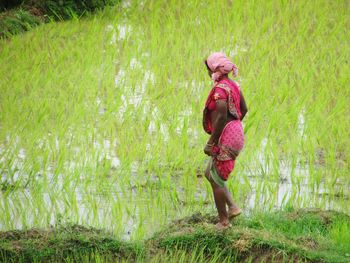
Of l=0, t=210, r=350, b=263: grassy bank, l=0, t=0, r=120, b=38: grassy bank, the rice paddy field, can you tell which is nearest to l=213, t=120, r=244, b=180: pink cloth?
l=0, t=210, r=350, b=263: grassy bank

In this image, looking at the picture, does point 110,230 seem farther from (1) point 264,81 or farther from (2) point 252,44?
(2) point 252,44

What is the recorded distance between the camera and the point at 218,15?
30.3 ft

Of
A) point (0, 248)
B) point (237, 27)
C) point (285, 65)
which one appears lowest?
A: point (0, 248)

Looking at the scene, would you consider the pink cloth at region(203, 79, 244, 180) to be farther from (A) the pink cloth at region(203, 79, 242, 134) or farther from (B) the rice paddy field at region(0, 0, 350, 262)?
(B) the rice paddy field at region(0, 0, 350, 262)

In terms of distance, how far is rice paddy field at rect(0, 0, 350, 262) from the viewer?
5141mm

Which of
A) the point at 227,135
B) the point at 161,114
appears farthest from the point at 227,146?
the point at 161,114

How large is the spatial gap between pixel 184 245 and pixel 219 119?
0.69 m

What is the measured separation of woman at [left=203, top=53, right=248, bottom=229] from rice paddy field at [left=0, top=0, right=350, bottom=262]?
1.48 feet

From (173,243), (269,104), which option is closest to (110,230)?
(173,243)

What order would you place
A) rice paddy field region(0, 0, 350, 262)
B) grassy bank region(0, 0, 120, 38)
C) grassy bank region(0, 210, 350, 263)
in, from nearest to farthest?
grassy bank region(0, 210, 350, 263)
rice paddy field region(0, 0, 350, 262)
grassy bank region(0, 0, 120, 38)

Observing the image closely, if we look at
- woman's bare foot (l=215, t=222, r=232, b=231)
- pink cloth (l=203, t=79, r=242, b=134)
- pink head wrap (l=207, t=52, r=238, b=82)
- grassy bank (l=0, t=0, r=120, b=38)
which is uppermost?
grassy bank (l=0, t=0, r=120, b=38)

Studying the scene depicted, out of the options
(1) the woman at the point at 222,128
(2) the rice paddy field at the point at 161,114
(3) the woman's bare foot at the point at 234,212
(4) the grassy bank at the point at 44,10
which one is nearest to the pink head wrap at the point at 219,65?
(1) the woman at the point at 222,128

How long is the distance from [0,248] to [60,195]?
103cm

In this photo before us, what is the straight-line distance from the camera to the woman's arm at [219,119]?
4.29 m
